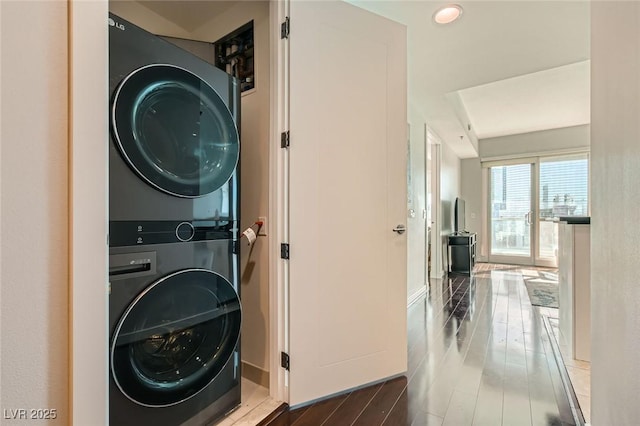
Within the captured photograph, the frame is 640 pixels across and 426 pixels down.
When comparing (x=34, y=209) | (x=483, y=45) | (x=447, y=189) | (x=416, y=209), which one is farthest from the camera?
(x=447, y=189)

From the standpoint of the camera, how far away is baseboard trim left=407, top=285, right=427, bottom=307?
3.46 m

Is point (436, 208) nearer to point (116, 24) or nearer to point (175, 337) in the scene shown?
point (175, 337)

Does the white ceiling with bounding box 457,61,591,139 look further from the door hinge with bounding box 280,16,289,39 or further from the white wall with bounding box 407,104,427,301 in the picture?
the door hinge with bounding box 280,16,289,39

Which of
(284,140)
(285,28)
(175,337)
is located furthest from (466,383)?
(285,28)

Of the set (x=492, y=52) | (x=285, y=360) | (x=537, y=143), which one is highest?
(x=537, y=143)

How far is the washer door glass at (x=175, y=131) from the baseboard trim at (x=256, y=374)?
3.92 ft

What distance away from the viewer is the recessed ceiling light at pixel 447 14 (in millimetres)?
1983

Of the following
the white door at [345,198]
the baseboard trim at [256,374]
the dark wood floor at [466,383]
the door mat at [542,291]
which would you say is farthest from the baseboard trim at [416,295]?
the baseboard trim at [256,374]

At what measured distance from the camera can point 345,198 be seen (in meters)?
1.70

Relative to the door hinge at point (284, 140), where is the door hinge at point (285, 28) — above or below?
above

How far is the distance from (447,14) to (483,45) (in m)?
0.59

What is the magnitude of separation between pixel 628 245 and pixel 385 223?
1.13 meters

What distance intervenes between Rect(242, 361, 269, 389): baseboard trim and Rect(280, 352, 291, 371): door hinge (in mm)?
318

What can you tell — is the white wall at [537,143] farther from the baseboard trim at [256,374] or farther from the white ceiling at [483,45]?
the baseboard trim at [256,374]
